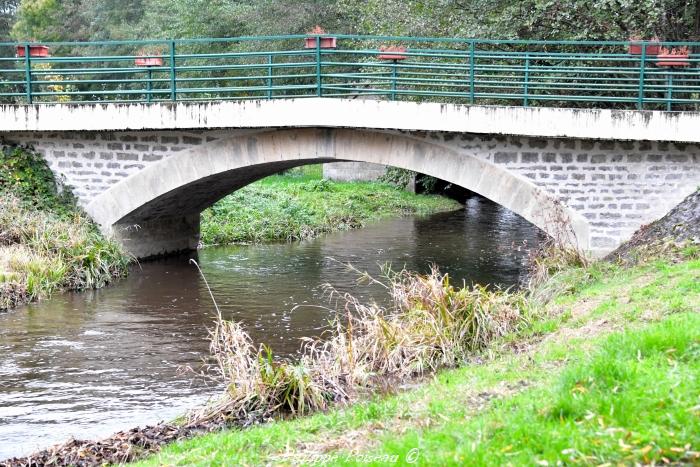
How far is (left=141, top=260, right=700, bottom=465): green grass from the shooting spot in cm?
460

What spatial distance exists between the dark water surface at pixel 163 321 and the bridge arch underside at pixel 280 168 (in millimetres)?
1100

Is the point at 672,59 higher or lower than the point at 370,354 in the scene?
higher

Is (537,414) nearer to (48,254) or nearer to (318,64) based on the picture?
(318,64)

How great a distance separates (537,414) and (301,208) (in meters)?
17.6

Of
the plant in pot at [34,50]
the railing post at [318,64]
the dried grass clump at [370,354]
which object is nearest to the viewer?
the dried grass clump at [370,354]

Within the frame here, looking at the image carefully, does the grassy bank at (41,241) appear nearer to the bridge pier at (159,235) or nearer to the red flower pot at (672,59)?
the bridge pier at (159,235)

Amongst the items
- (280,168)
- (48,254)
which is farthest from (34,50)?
(280,168)

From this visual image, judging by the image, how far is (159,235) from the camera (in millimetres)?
17766

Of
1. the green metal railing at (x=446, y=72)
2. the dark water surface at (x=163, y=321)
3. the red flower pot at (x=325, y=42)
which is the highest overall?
the red flower pot at (x=325, y=42)

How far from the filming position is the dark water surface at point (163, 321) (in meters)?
8.34

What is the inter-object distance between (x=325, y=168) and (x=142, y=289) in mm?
18833

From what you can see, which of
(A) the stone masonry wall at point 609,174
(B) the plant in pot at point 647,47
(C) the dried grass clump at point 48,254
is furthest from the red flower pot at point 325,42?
(C) the dried grass clump at point 48,254

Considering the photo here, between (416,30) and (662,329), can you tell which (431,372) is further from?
(416,30)

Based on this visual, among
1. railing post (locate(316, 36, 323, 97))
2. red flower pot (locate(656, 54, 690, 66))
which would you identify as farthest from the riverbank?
railing post (locate(316, 36, 323, 97))
